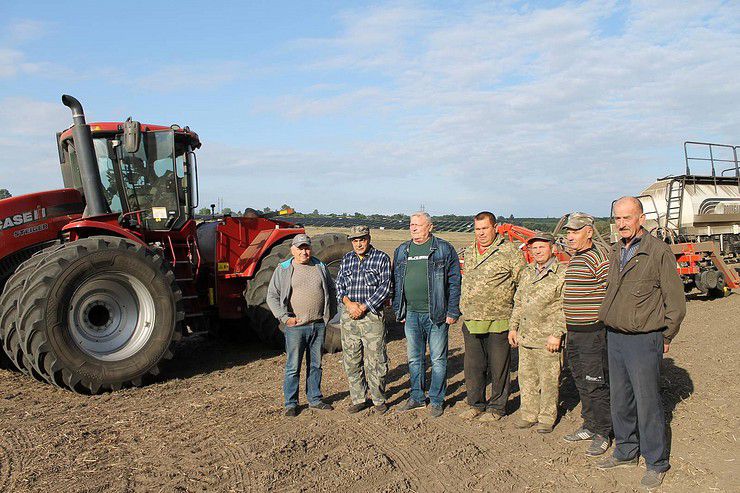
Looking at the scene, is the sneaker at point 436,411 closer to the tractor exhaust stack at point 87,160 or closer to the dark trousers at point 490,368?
the dark trousers at point 490,368

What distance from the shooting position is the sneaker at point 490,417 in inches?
212

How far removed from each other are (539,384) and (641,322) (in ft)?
4.54

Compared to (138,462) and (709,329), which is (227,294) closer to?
(138,462)

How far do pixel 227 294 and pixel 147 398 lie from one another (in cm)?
223

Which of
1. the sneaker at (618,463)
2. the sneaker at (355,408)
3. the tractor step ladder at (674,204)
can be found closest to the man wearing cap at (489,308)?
the sneaker at (355,408)

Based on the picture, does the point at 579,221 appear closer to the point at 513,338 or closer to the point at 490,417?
the point at 513,338

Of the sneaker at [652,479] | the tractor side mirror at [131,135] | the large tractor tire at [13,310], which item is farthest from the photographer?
the tractor side mirror at [131,135]

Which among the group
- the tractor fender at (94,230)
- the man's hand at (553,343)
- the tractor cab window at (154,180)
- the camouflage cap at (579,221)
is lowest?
the man's hand at (553,343)

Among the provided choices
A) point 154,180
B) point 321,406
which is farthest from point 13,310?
point 321,406

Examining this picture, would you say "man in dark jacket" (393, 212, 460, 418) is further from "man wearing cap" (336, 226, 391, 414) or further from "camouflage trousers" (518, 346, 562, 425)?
"camouflage trousers" (518, 346, 562, 425)

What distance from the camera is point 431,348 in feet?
18.3

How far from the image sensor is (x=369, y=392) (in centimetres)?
586

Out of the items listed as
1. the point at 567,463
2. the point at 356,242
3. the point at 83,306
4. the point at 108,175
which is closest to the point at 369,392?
the point at 356,242

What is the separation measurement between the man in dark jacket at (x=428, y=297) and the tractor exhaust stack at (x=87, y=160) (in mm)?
3717
